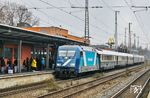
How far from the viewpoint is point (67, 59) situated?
29.6m

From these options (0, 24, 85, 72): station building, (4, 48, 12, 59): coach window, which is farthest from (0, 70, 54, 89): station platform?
(4, 48, 12, 59): coach window

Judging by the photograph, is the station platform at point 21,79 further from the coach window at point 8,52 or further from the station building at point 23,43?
the coach window at point 8,52

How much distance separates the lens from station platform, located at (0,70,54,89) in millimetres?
21922

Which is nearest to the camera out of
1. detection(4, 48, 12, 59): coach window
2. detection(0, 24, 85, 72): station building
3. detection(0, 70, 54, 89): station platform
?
detection(0, 70, 54, 89): station platform

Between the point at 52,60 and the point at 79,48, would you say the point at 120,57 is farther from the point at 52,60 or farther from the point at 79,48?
the point at 79,48

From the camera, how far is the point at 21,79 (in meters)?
24.0

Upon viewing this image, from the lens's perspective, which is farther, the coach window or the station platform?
the coach window

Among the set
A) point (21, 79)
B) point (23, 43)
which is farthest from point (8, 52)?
point (21, 79)

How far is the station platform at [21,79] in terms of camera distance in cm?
2192

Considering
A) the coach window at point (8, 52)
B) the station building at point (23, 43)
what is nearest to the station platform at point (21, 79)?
the station building at point (23, 43)

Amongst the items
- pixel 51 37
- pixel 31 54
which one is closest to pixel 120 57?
pixel 31 54

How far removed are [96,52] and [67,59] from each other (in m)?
7.30

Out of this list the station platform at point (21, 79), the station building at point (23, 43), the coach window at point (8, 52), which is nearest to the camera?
the station platform at point (21, 79)

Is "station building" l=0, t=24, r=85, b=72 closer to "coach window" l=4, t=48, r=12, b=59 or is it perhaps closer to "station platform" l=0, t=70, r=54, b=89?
"coach window" l=4, t=48, r=12, b=59
